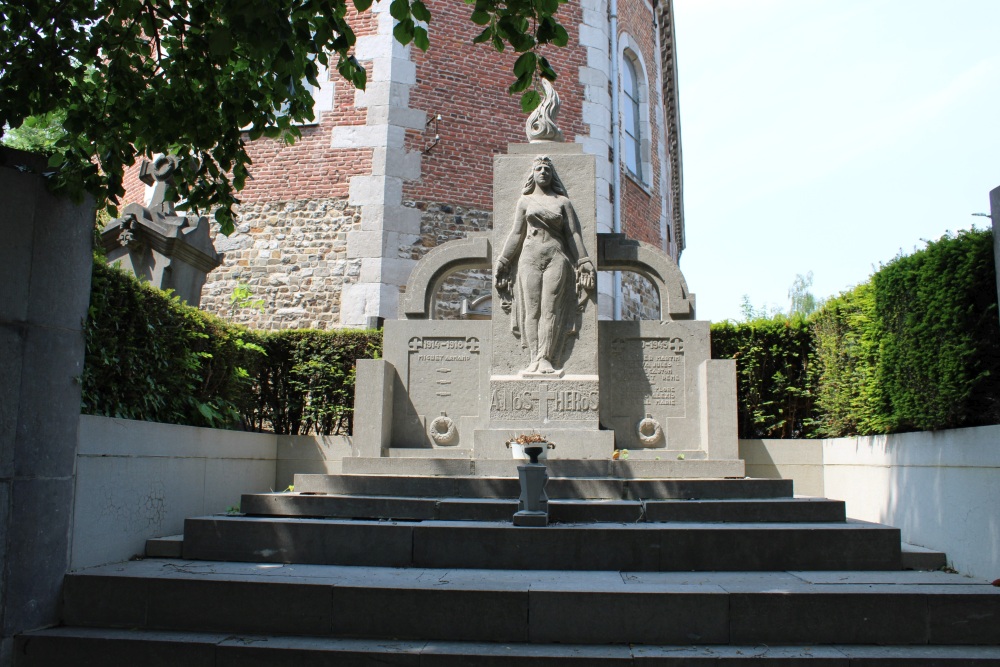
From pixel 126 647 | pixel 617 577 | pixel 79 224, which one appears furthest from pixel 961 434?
pixel 79 224

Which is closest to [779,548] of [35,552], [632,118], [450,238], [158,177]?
[35,552]

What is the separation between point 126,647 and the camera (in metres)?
4.46

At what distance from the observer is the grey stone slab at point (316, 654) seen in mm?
4180

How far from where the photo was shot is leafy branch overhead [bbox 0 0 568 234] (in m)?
4.71

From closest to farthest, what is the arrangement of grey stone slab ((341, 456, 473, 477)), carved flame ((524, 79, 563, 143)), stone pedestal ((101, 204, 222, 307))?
grey stone slab ((341, 456, 473, 477)) → carved flame ((524, 79, 563, 143)) → stone pedestal ((101, 204, 222, 307))

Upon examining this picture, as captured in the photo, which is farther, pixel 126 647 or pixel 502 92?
pixel 502 92

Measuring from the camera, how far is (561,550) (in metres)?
5.36

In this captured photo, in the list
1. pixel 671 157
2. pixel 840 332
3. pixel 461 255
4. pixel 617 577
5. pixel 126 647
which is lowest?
pixel 126 647

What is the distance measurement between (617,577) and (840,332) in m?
4.87

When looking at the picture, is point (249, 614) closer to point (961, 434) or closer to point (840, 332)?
point (961, 434)

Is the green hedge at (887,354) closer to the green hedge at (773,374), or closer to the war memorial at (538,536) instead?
the green hedge at (773,374)

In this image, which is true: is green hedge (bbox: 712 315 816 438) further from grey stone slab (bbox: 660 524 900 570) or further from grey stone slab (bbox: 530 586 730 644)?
grey stone slab (bbox: 530 586 730 644)

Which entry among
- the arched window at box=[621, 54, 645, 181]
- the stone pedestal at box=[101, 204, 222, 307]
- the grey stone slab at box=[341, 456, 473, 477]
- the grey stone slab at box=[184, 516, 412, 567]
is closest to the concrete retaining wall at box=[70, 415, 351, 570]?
the grey stone slab at box=[184, 516, 412, 567]

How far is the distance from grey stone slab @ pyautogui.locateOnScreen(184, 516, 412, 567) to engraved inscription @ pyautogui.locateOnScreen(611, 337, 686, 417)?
3.53 m
